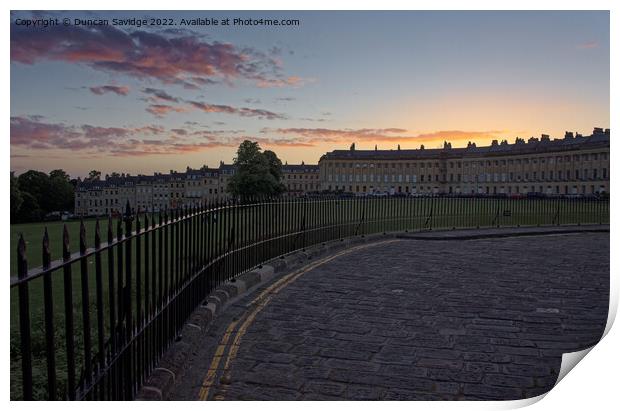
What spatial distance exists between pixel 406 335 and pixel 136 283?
3826 mm

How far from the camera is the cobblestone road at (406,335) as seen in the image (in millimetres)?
5055

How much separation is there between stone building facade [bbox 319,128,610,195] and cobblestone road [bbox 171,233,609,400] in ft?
260

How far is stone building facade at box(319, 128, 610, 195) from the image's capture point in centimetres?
9231

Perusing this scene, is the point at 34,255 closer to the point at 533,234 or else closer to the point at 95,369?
the point at 533,234

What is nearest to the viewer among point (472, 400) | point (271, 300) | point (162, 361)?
point (472, 400)

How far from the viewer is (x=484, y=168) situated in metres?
129

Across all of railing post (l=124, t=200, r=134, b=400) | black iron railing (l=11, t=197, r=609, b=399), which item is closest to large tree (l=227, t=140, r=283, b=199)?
black iron railing (l=11, t=197, r=609, b=399)

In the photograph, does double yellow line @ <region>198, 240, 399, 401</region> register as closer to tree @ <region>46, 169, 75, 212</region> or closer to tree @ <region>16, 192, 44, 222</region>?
tree @ <region>16, 192, 44, 222</region>

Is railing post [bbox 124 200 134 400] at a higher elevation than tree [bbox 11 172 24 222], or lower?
lower

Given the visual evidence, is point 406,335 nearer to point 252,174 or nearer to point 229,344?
point 229,344

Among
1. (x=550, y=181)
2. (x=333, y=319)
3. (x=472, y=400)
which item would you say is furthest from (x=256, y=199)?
(x=550, y=181)

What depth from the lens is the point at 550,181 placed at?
104000 millimetres

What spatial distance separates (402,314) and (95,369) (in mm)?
4756

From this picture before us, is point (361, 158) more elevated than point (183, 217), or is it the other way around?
point (361, 158)
